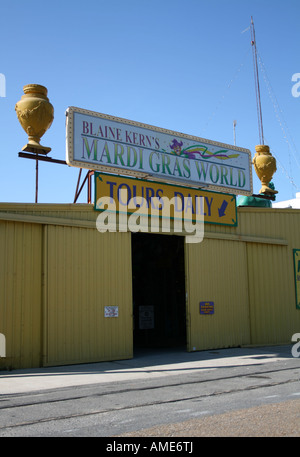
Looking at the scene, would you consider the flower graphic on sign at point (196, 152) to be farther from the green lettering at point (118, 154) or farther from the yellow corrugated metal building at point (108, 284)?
the yellow corrugated metal building at point (108, 284)

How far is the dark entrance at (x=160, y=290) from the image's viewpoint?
73.8 feet

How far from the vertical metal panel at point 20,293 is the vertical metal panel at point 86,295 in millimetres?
357

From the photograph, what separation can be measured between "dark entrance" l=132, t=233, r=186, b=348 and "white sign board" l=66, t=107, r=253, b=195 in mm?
4976

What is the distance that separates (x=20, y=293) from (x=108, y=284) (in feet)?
8.91

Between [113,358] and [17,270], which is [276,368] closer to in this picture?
[113,358]

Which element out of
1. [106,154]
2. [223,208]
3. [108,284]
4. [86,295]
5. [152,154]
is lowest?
[86,295]

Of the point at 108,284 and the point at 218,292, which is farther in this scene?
the point at 218,292

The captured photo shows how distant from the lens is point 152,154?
53.6ft

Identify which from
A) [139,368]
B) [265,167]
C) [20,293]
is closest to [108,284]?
[20,293]

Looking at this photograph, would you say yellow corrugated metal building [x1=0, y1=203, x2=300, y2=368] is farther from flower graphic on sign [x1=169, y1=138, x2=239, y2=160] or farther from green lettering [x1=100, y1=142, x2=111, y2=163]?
flower graphic on sign [x1=169, y1=138, x2=239, y2=160]

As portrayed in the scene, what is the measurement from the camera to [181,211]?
16.5m

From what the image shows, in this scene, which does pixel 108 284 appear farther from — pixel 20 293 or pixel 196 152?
pixel 196 152

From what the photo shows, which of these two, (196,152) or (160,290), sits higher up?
(196,152)
